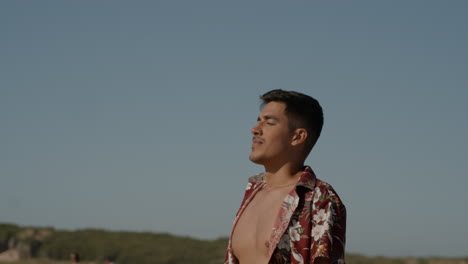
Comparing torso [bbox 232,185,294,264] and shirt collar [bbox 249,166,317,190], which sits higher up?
shirt collar [bbox 249,166,317,190]

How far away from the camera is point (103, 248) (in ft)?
111

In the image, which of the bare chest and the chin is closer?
the bare chest

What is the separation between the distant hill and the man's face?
92.2ft

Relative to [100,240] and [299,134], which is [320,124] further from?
Answer: [100,240]

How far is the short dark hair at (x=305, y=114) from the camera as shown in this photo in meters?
4.73

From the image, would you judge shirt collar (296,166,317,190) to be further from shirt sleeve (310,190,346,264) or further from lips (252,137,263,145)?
lips (252,137,263,145)

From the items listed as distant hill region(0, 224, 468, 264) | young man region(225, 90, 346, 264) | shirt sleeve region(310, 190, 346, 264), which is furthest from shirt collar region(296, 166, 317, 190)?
distant hill region(0, 224, 468, 264)

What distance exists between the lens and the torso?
454 centimetres

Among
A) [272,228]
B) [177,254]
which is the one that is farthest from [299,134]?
[177,254]

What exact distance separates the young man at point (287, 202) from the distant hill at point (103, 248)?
91.8ft

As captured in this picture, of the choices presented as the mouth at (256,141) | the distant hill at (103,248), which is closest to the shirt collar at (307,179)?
the mouth at (256,141)

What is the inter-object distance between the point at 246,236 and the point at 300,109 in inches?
34.9

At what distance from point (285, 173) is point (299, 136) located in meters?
0.27

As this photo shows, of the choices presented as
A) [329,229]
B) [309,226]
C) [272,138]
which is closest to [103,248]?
[272,138]
